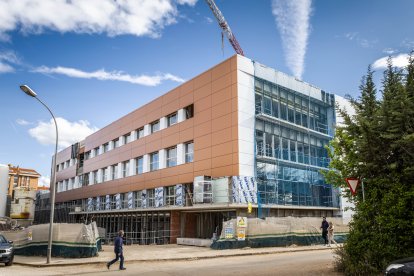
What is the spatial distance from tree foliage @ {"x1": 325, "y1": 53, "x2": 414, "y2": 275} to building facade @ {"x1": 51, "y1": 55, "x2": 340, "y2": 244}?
1438 centimetres

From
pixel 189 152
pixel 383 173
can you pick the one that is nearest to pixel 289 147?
pixel 189 152

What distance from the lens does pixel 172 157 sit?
34125mm

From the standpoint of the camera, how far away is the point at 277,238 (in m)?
24.1

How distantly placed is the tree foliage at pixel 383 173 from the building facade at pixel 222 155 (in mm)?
14375

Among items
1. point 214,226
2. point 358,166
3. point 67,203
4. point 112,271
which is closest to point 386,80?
point 358,166

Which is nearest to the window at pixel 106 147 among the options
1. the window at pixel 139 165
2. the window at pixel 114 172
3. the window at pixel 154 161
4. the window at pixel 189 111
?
the window at pixel 114 172

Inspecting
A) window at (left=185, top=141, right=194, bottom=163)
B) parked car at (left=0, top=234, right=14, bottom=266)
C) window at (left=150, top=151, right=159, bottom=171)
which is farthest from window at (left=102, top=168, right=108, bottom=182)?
parked car at (left=0, top=234, right=14, bottom=266)

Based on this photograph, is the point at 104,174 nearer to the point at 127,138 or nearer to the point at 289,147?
the point at 127,138

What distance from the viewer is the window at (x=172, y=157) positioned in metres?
33.7

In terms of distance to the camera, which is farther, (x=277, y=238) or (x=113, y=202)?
(x=113, y=202)

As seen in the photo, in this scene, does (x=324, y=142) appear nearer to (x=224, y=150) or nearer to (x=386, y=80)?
(x=224, y=150)

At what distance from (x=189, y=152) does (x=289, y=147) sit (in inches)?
331

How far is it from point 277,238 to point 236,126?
8260 mm

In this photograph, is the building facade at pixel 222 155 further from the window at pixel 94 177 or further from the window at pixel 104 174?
the window at pixel 94 177
